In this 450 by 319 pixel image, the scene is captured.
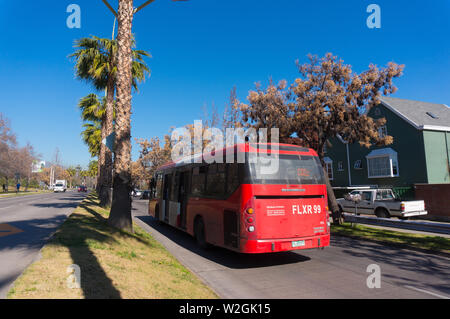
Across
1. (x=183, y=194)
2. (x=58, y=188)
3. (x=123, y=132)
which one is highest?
(x=123, y=132)

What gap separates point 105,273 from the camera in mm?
5422

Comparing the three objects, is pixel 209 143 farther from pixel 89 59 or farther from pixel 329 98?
pixel 329 98

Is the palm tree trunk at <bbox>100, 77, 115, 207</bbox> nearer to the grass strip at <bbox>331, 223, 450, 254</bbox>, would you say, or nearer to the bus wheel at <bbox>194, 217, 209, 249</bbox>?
the bus wheel at <bbox>194, 217, 209, 249</bbox>

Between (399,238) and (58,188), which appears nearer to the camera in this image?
(399,238)

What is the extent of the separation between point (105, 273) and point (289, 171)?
4.97m

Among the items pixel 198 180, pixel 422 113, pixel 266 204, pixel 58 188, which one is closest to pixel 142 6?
pixel 198 180

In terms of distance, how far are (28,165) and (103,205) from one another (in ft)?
225

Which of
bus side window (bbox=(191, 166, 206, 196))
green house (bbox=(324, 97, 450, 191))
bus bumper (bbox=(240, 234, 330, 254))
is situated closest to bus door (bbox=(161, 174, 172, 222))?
bus side window (bbox=(191, 166, 206, 196))

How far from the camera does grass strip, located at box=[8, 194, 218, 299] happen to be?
4492 millimetres

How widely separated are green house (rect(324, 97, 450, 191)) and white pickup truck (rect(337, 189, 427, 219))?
256 inches

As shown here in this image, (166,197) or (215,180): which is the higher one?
(215,180)

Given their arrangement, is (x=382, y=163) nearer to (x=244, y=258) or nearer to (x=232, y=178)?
(x=244, y=258)

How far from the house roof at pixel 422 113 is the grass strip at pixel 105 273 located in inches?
1013

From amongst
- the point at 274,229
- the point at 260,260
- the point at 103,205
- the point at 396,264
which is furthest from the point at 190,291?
the point at 103,205
